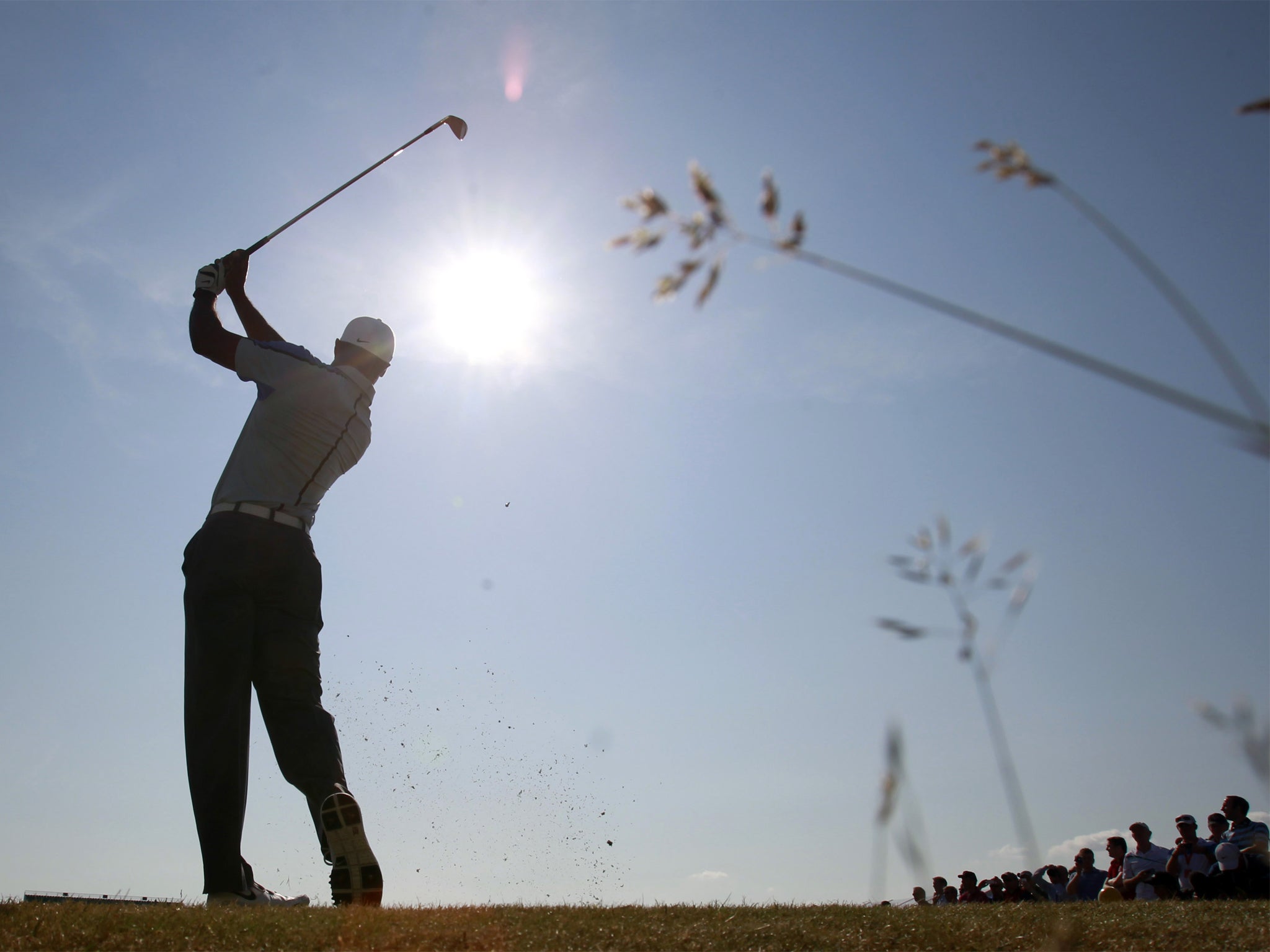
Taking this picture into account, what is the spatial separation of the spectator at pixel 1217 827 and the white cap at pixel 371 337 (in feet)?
28.6

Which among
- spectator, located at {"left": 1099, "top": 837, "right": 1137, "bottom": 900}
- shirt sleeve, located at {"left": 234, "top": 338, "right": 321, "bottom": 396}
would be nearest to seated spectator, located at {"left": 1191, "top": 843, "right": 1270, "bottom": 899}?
spectator, located at {"left": 1099, "top": 837, "right": 1137, "bottom": 900}

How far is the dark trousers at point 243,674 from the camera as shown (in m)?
5.14

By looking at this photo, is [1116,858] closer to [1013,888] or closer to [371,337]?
[1013,888]

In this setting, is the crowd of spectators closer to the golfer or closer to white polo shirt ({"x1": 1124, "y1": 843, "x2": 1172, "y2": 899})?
white polo shirt ({"x1": 1124, "y1": 843, "x2": 1172, "y2": 899})

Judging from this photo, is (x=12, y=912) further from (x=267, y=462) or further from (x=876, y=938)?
(x=876, y=938)

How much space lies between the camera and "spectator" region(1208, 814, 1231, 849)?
32.1ft

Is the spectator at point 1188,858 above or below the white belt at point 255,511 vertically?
below

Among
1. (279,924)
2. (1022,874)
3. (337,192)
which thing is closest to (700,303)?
(279,924)

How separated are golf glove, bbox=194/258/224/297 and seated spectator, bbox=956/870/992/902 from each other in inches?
413

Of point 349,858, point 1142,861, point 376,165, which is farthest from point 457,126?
point 1142,861

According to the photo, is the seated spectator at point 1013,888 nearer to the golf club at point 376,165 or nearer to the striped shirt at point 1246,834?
the striped shirt at point 1246,834

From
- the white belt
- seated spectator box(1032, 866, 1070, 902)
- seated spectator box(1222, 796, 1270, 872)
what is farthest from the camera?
seated spectator box(1032, 866, 1070, 902)

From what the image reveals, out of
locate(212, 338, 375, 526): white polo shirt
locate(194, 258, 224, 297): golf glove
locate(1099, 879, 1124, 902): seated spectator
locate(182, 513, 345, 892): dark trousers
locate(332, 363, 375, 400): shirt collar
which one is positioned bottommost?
locate(1099, 879, 1124, 902): seated spectator

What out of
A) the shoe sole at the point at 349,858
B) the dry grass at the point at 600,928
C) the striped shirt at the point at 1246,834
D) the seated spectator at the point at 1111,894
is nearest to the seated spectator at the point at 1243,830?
the striped shirt at the point at 1246,834
